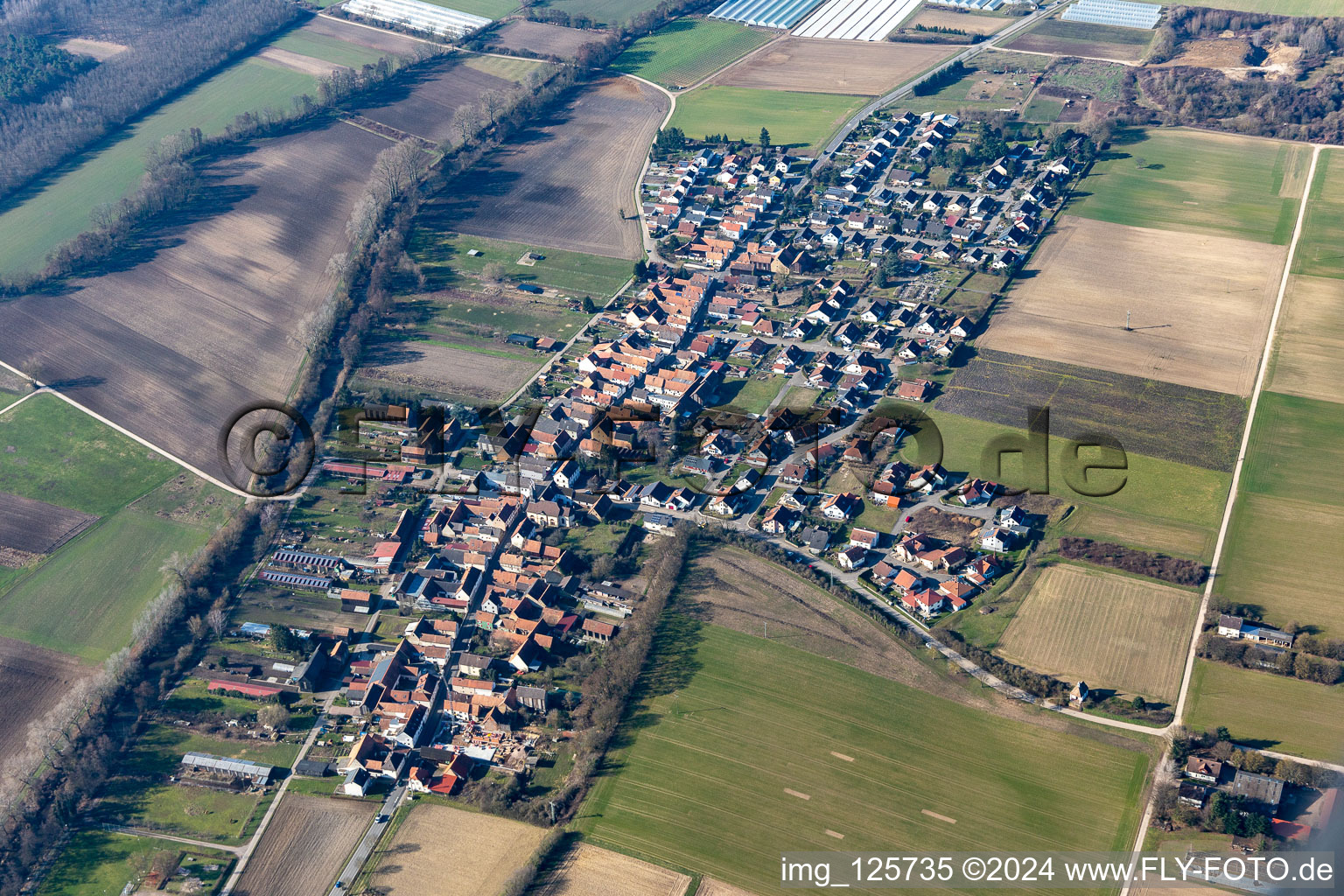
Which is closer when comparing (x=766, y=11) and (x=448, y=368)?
(x=448, y=368)

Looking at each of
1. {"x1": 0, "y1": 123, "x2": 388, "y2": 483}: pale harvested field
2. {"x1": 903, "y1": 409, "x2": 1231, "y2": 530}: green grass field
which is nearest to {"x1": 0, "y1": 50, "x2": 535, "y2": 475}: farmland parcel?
{"x1": 0, "y1": 123, "x2": 388, "y2": 483}: pale harvested field

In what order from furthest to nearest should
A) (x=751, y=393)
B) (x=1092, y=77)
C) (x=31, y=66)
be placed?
(x=31, y=66), (x=1092, y=77), (x=751, y=393)

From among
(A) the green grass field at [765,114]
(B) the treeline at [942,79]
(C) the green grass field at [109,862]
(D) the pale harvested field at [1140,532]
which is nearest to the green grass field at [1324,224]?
(D) the pale harvested field at [1140,532]

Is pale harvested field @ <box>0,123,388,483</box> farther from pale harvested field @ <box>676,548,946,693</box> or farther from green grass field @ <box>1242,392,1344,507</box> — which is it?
green grass field @ <box>1242,392,1344,507</box>

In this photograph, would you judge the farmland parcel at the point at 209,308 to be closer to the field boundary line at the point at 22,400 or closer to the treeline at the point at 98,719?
the field boundary line at the point at 22,400

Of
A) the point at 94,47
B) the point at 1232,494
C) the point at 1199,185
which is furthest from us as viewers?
the point at 94,47

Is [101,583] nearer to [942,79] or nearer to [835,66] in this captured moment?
[835,66]

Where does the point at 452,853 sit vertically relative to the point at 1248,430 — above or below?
below

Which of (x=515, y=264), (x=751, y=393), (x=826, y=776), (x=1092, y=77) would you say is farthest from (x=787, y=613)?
(x=1092, y=77)
